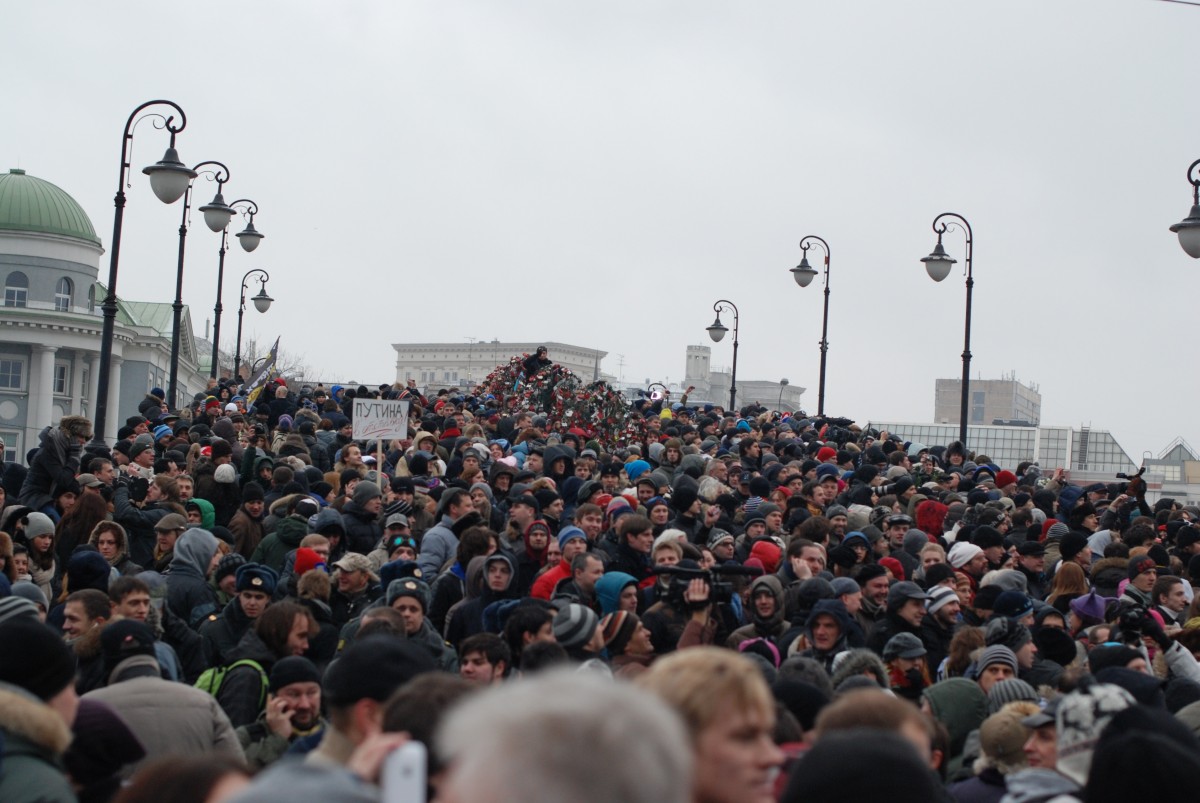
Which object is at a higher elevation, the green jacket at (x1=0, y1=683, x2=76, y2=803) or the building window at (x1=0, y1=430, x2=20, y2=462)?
the green jacket at (x1=0, y1=683, x2=76, y2=803)

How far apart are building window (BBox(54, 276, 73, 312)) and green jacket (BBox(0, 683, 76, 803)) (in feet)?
280

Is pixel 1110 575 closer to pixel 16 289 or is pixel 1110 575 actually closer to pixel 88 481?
pixel 88 481

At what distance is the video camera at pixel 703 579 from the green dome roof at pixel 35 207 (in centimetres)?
8046

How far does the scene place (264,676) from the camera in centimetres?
791

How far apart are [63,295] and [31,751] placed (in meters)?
86.4

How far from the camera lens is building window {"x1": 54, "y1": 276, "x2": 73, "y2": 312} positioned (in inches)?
3351

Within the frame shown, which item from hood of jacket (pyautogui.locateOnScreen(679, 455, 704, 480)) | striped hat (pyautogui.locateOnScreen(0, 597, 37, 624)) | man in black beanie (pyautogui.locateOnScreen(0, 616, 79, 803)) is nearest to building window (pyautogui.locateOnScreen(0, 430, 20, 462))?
hood of jacket (pyautogui.locateOnScreen(679, 455, 704, 480))

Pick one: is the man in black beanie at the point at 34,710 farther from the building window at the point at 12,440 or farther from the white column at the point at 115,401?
the building window at the point at 12,440

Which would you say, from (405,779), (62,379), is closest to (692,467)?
(405,779)

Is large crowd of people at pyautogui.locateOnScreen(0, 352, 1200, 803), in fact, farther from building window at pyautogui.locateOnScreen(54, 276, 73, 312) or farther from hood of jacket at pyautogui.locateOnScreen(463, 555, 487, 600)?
building window at pyautogui.locateOnScreen(54, 276, 73, 312)

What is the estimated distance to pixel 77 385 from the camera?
290 feet

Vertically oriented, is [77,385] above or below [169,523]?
above

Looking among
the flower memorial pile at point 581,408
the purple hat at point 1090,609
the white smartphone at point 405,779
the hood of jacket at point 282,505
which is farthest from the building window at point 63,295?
the white smartphone at point 405,779

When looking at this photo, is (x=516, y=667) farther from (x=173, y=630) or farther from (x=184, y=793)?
(x=184, y=793)
